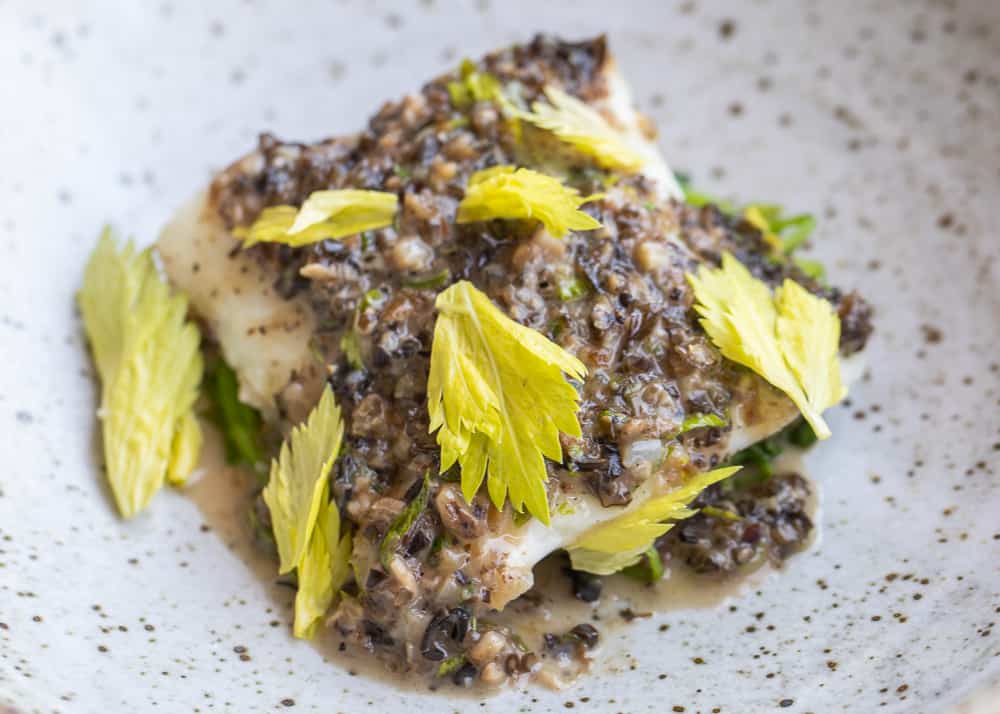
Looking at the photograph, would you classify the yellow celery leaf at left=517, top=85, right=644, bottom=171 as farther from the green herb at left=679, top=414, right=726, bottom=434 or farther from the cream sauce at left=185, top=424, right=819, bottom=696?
the cream sauce at left=185, top=424, right=819, bottom=696

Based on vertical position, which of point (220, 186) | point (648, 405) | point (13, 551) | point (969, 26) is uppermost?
point (969, 26)

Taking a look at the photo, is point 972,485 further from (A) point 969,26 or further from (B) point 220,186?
(B) point 220,186

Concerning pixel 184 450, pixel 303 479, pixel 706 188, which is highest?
pixel 706 188

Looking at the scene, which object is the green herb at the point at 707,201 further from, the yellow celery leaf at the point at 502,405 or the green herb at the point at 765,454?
the yellow celery leaf at the point at 502,405

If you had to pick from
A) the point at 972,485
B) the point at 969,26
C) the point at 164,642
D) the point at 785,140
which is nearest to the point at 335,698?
the point at 164,642

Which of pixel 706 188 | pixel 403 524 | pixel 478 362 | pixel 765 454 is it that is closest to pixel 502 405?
pixel 478 362

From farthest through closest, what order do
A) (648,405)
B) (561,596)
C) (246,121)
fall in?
1. (246,121)
2. (561,596)
3. (648,405)

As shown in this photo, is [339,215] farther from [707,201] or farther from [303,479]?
[707,201]
